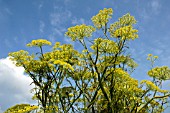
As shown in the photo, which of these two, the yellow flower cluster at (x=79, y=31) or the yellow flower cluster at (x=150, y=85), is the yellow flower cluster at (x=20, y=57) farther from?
the yellow flower cluster at (x=150, y=85)

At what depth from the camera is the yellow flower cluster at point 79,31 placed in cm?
2830

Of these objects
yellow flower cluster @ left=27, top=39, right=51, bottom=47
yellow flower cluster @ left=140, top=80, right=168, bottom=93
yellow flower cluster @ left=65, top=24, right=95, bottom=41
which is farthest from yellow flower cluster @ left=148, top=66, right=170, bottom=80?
yellow flower cluster @ left=27, top=39, right=51, bottom=47

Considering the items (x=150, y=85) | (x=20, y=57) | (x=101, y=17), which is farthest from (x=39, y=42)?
(x=150, y=85)

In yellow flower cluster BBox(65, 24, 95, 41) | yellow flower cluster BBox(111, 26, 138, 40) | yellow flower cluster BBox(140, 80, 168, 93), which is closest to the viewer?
yellow flower cluster BBox(140, 80, 168, 93)

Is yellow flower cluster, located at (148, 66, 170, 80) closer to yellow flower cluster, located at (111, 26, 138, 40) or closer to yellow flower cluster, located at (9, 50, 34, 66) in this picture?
yellow flower cluster, located at (111, 26, 138, 40)

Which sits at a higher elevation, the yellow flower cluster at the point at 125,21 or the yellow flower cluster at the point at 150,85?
the yellow flower cluster at the point at 125,21

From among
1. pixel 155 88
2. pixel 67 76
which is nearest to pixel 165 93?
pixel 155 88

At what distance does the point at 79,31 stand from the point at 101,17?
2715 millimetres

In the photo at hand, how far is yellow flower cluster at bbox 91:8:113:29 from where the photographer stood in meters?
28.6

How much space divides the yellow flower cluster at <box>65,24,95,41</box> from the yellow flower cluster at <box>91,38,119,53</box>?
1.43 m

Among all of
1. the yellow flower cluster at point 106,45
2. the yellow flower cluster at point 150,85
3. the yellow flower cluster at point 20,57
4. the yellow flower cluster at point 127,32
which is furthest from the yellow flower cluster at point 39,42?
the yellow flower cluster at point 150,85

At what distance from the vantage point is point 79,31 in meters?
28.5

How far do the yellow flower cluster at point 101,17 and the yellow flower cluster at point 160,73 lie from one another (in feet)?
23.2

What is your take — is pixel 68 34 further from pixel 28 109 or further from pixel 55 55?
pixel 28 109
